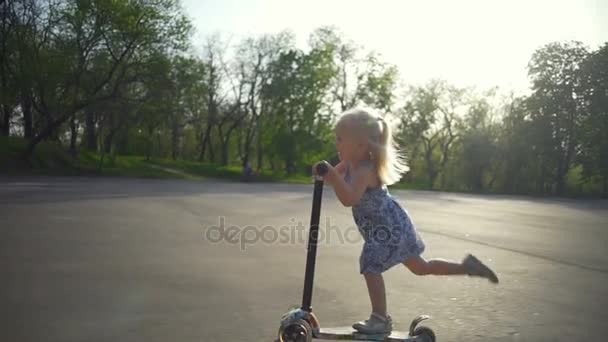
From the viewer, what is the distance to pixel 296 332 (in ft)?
9.84

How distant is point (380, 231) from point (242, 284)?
6.51 feet

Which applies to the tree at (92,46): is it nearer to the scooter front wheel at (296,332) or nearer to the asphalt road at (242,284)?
the asphalt road at (242,284)

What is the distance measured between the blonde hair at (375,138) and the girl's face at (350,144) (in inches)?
1.1

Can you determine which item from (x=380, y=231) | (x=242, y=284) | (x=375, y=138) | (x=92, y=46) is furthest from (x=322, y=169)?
(x=92, y=46)

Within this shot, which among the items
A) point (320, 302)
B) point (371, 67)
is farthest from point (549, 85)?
point (320, 302)

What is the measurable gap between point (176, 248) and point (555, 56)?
145ft

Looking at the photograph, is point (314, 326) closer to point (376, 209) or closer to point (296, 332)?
point (296, 332)

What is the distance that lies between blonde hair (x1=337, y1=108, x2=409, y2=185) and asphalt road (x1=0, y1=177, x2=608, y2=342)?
1.07 metres

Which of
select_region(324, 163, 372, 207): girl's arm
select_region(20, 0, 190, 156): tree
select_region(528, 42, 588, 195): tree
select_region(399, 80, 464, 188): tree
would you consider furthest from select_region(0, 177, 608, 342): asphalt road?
select_region(399, 80, 464, 188): tree

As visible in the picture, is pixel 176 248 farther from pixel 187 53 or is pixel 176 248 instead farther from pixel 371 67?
pixel 371 67

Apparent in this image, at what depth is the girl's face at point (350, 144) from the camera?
318 centimetres

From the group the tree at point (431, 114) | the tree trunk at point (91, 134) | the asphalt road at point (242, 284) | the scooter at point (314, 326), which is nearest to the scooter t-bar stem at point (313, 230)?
the scooter at point (314, 326)

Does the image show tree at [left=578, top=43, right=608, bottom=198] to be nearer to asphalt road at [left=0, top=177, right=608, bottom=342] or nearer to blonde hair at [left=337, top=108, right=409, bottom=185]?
asphalt road at [left=0, top=177, right=608, bottom=342]

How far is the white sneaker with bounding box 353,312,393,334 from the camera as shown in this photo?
10.2 feet
